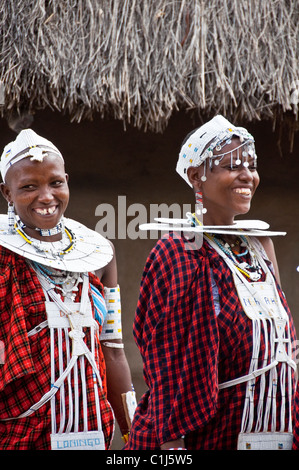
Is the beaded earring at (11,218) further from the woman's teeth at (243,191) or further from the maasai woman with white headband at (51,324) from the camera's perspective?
the woman's teeth at (243,191)

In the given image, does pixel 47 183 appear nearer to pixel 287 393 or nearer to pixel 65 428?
pixel 65 428

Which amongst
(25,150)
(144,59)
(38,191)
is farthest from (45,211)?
(144,59)

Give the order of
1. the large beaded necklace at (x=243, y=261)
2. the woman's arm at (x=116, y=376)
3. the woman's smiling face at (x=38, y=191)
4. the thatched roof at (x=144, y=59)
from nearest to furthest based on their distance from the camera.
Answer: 1. the large beaded necklace at (x=243, y=261)
2. the woman's smiling face at (x=38, y=191)
3. the woman's arm at (x=116, y=376)
4. the thatched roof at (x=144, y=59)

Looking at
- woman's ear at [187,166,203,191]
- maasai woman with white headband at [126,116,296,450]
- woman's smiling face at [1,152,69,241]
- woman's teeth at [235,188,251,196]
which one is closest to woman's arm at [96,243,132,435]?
woman's smiling face at [1,152,69,241]

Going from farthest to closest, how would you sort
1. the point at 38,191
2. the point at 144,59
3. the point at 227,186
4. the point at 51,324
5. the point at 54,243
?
the point at 144,59 < the point at 54,243 < the point at 38,191 < the point at 51,324 < the point at 227,186

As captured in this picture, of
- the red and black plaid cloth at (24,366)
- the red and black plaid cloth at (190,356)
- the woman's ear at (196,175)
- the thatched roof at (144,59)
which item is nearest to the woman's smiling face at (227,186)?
the woman's ear at (196,175)

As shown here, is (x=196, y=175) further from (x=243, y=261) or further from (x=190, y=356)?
(x=190, y=356)

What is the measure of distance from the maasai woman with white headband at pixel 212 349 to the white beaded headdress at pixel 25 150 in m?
0.67

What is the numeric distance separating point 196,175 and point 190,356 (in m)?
0.71

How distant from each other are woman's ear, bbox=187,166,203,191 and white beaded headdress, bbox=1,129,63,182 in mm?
620

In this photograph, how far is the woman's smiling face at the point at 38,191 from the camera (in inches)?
125

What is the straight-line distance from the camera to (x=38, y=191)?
10.4ft

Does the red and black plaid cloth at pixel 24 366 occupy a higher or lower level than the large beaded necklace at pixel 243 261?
lower
